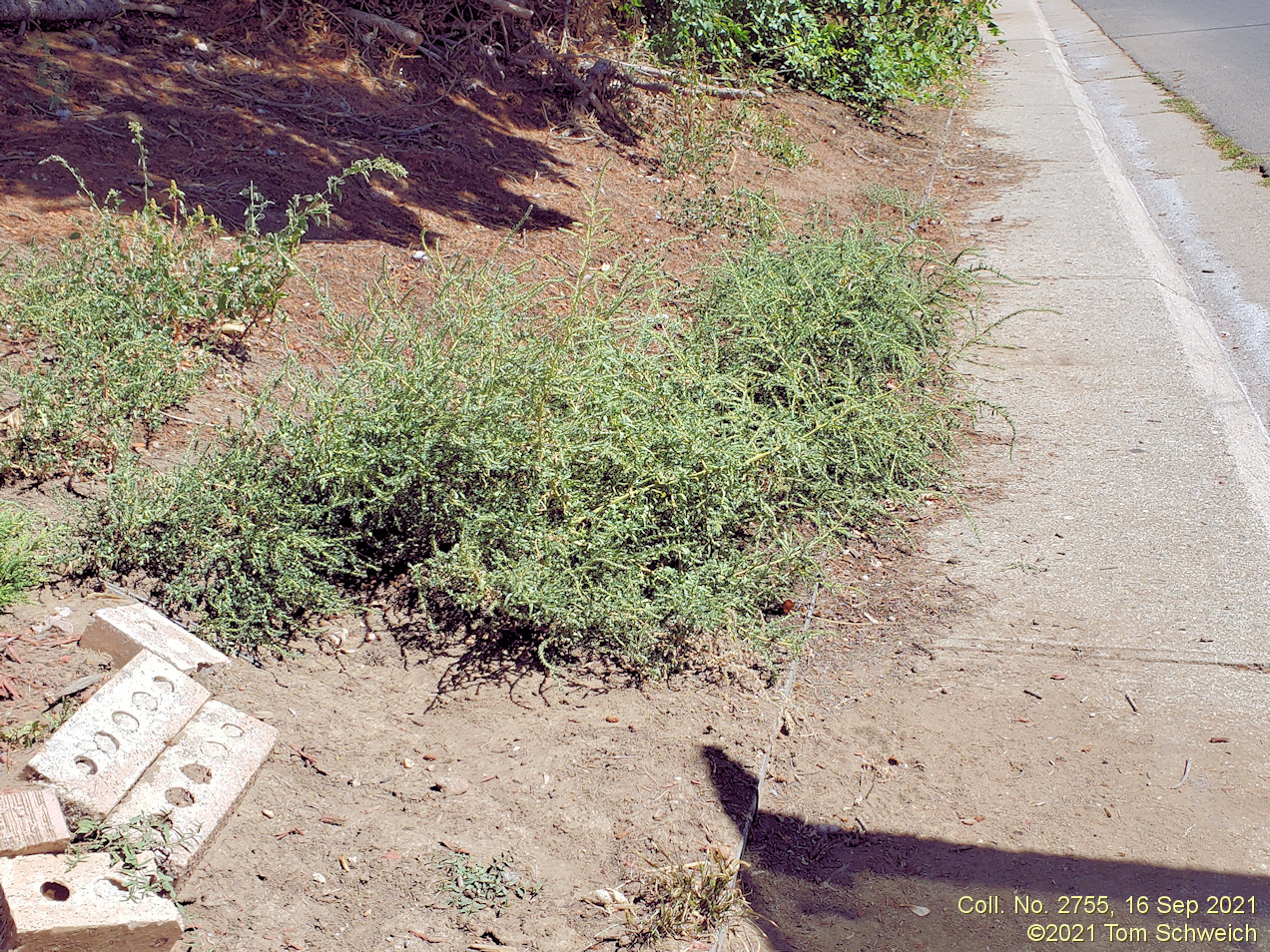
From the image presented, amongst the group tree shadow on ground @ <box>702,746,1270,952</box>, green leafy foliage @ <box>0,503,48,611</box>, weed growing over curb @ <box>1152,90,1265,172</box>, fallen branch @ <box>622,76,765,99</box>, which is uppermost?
fallen branch @ <box>622,76,765,99</box>

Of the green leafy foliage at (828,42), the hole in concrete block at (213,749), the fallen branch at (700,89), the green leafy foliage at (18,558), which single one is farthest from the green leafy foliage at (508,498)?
the green leafy foliage at (828,42)

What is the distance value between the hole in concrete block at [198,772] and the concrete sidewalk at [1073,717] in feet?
4.64

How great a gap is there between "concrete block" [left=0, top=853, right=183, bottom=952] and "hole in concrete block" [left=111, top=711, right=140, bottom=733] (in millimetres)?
354

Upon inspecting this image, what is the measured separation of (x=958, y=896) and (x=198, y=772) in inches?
75.7

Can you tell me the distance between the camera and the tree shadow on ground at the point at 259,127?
5.39 m

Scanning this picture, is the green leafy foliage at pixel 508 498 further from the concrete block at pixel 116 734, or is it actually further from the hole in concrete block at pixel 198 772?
the hole in concrete block at pixel 198 772

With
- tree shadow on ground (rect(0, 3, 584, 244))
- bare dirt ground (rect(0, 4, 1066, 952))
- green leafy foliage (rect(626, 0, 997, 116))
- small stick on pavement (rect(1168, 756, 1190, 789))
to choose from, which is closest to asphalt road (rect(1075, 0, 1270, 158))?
green leafy foliage (rect(626, 0, 997, 116))

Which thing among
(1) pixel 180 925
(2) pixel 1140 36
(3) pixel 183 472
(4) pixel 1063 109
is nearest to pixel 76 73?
(3) pixel 183 472

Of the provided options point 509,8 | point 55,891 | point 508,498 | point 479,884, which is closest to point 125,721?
point 55,891

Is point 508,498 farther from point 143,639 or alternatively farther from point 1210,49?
point 1210,49

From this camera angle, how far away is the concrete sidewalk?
258 centimetres

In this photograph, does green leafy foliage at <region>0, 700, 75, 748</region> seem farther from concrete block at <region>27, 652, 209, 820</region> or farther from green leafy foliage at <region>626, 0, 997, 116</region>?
green leafy foliage at <region>626, 0, 997, 116</region>

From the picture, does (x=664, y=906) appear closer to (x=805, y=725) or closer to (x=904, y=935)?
(x=904, y=935)

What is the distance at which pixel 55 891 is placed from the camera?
2.14 m
